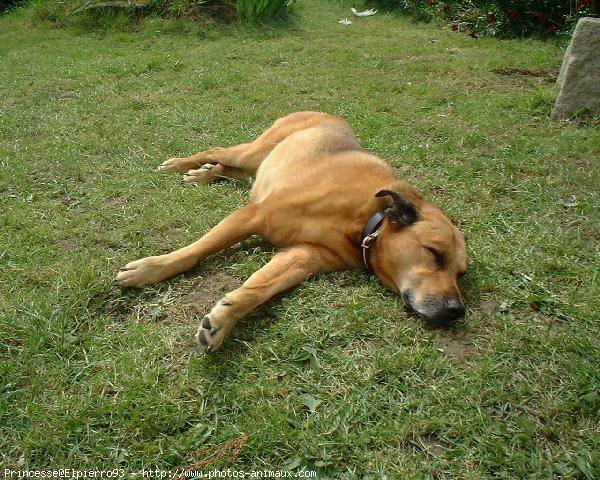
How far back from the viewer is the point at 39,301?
116 inches

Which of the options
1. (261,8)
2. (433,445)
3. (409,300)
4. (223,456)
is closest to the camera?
(223,456)

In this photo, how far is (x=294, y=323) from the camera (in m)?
2.91

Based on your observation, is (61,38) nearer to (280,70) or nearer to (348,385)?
(280,70)

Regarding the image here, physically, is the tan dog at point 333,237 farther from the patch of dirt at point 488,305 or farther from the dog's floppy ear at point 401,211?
the patch of dirt at point 488,305

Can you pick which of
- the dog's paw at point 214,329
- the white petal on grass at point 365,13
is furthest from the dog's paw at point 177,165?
the white petal on grass at point 365,13

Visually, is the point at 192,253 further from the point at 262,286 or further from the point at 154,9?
the point at 154,9

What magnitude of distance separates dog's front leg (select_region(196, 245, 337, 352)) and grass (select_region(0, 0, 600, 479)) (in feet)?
0.25

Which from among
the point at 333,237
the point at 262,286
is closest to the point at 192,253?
the point at 262,286

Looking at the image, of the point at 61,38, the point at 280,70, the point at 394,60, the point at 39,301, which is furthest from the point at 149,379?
the point at 61,38

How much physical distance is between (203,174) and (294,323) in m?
2.16

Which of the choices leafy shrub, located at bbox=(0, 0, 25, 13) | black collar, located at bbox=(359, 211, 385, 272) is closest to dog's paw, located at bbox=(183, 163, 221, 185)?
black collar, located at bbox=(359, 211, 385, 272)

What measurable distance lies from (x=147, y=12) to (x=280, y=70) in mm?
3987

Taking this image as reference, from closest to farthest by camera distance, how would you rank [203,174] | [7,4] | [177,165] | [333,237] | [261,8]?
[333,237], [203,174], [177,165], [261,8], [7,4]

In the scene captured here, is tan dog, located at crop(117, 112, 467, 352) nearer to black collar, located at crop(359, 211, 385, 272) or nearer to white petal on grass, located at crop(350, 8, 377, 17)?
black collar, located at crop(359, 211, 385, 272)
